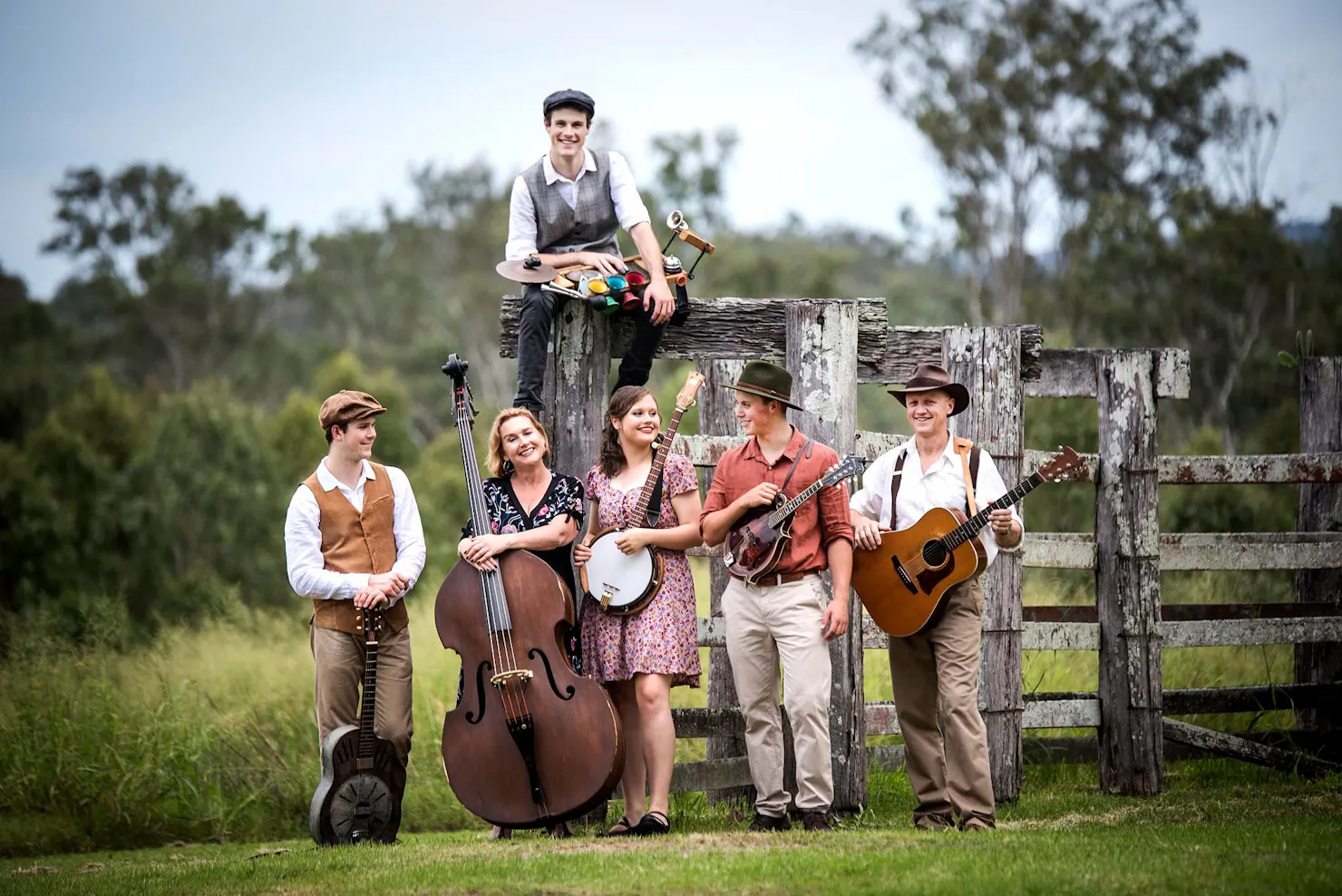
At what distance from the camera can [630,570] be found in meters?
6.34

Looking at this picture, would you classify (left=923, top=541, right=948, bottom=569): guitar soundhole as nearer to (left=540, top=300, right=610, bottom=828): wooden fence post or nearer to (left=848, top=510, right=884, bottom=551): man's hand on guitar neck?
(left=848, top=510, right=884, bottom=551): man's hand on guitar neck

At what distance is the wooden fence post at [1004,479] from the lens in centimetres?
762

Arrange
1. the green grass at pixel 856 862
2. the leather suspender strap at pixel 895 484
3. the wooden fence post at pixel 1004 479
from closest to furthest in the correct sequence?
the green grass at pixel 856 862, the leather suspender strap at pixel 895 484, the wooden fence post at pixel 1004 479

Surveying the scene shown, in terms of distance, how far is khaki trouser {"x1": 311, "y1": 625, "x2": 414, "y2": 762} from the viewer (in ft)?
21.5

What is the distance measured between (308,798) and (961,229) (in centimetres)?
2300

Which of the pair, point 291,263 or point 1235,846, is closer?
point 1235,846

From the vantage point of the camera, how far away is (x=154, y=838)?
9078 millimetres

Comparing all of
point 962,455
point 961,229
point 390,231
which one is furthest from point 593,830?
point 390,231

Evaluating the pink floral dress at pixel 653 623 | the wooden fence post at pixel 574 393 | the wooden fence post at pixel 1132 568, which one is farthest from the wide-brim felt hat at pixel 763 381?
the wooden fence post at pixel 1132 568

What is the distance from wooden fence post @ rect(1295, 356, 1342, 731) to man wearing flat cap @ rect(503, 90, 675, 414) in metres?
4.37

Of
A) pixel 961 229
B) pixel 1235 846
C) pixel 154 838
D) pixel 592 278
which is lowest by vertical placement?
pixel 154 838

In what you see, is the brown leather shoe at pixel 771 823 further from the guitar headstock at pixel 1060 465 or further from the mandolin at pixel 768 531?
the guitar headstock at pixel 1060 465

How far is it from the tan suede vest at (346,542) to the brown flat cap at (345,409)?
251 millimetres

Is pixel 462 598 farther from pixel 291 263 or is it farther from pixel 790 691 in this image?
pixel 291 263
